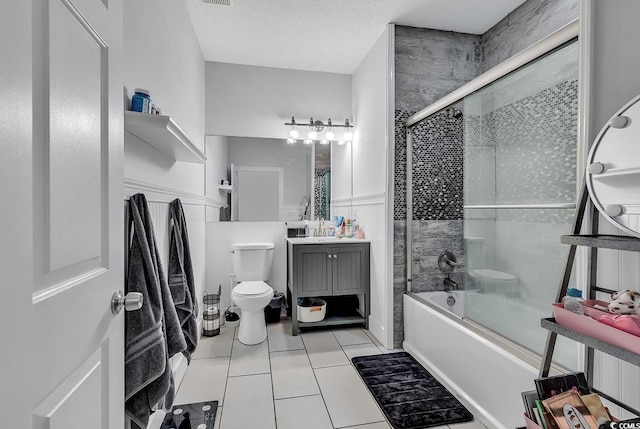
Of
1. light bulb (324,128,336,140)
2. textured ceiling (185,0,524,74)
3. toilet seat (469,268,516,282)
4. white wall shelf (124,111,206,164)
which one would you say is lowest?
toilet seat (469,268,516,282)

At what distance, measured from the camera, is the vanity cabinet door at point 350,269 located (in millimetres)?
3002

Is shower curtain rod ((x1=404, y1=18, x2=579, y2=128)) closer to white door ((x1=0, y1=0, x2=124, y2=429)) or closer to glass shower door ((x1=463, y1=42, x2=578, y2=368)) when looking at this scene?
glass shower door ((x1=463, y1=42, x2=578, y2=368))

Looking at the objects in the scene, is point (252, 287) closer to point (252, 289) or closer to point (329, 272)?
point (252, 289)

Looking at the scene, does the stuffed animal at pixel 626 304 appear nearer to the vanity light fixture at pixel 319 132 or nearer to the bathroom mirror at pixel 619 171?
the bathroom mirror at pixel 619 171

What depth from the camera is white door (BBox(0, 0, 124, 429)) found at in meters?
0.49

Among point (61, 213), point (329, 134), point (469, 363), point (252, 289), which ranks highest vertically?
point (329, 134)

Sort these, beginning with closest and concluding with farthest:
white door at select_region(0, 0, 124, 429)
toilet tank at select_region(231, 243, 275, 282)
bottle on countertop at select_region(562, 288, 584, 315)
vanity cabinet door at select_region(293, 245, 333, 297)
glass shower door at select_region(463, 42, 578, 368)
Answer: white door at select_region(0, 0, 124, 429) → bottle on countertop at select_region(562, 288, 584, 315) → glass shower door at select_region(463, 42, 578, 368) → vanity cabinet door at select_region(293, 245, 333, 297) → toilet tank at select_region(231, 243, 275, 282)

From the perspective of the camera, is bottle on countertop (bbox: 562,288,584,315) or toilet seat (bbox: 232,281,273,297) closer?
bottle on countertop (bbox: 562,288,584,315)

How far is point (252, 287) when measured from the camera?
2.85 meters

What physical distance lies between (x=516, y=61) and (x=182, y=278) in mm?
2145

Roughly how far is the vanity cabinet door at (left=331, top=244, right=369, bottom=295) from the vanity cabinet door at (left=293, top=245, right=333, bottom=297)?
0.19 feet

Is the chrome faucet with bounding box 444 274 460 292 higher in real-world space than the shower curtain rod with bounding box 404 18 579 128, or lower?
lower

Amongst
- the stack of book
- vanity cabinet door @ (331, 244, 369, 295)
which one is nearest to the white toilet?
vanity cabinet door @ (331, 244, 369, 295)

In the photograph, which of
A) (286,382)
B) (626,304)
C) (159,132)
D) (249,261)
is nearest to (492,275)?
(626,304)
